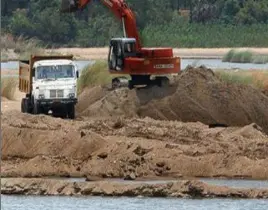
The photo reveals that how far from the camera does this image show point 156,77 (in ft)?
140

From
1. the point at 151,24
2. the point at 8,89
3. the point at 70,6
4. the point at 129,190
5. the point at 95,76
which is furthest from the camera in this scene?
the point at 151,24

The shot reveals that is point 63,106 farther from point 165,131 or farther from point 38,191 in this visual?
point 38,191

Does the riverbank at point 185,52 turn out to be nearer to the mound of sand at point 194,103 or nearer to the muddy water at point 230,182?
the mound of sand at point 194,103

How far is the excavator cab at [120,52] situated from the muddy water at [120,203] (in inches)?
644

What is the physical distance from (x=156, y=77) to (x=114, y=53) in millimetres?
1418

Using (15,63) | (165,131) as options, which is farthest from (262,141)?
(15,63)

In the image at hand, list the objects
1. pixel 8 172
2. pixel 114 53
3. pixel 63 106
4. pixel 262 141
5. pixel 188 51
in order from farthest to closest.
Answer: pixel 188 51 < pixel 114 53 < pixel 63 106 < pixel 262 141 < pixel 8 172

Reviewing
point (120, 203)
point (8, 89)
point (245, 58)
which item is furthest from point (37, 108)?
point (245, 58)

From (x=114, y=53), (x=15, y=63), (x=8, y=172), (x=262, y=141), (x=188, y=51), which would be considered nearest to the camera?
(x=8, y=172)

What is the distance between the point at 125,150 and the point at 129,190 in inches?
187

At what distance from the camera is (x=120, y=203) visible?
25031 mm

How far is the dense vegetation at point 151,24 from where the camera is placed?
4195 inches

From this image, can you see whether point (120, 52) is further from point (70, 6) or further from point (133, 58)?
point (70, 6)

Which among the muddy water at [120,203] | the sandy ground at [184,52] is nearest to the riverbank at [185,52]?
the sandy ground at [184,52]
